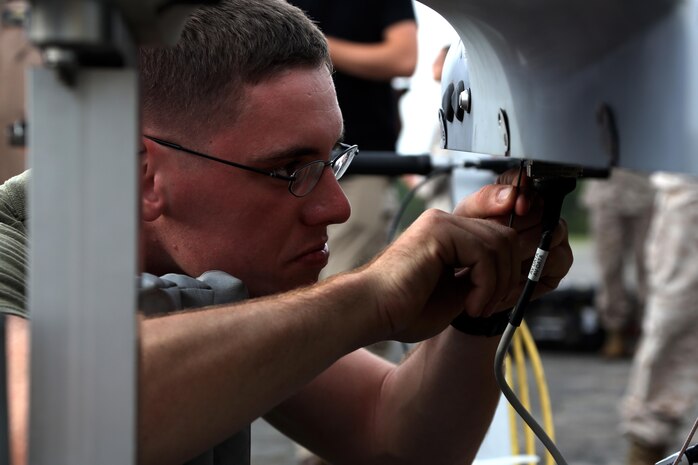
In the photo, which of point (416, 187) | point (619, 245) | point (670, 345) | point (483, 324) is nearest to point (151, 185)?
point (483, 324)

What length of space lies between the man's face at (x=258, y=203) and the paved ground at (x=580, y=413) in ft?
8.40

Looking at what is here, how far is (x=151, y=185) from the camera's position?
59.1 inches

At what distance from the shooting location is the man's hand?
1116 mm

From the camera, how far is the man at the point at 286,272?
996 mm

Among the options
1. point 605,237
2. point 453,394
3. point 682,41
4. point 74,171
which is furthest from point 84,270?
point 605,237

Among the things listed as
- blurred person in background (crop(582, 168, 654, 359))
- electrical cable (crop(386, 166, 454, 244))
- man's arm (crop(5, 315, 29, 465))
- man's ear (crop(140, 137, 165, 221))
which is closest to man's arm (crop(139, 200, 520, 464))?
man's arm (crop(5, 315, 29, 465))

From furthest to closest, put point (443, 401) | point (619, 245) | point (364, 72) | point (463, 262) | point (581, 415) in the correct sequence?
point (619, 245)
point (581, 415)
point (364, 72)
point (443, 401)
point (463, 262)

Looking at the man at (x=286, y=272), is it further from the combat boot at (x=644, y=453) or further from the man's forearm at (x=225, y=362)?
the combat boot at (x=644, y=453)

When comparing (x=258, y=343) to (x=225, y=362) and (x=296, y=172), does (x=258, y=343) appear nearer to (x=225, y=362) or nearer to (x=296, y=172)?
(x=225, y=362)

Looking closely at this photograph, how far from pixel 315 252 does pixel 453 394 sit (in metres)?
0.31

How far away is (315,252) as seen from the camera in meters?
1.48

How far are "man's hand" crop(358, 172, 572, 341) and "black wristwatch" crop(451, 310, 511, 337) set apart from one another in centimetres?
11

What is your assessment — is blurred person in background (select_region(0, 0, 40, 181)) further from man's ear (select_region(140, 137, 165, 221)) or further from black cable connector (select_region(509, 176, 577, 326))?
black cable connector (select_region(509, 176, 577, 326))

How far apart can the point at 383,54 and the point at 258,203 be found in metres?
1.85
